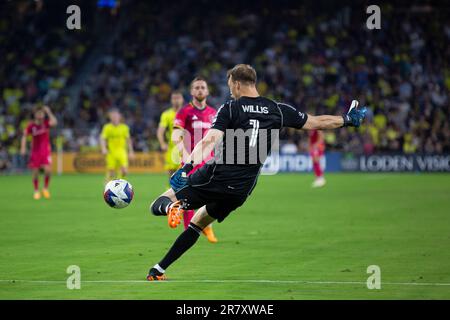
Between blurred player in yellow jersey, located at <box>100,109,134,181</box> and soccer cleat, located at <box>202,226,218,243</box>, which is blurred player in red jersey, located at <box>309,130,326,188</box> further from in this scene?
soccer cleat, located at <box>202,226,218,243</box>

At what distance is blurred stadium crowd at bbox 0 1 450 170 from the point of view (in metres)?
41.2

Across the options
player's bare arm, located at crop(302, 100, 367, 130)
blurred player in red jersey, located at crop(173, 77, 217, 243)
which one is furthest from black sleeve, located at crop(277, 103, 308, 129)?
blurred player in red jersey, located at crop(173, 77, 217, 243)

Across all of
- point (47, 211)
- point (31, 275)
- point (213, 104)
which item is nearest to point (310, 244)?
point (31, 275)

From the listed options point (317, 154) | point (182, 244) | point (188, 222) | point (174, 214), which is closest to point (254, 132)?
point (174, 214)

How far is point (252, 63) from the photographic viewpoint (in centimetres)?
4434

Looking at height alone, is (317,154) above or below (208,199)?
above

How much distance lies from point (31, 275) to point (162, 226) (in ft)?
21.9

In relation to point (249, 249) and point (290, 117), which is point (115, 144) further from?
point (290, 117)

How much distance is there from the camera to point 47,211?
810 inches

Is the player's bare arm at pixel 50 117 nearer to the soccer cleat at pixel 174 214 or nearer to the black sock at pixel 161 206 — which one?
the black sock at pixel 161 206

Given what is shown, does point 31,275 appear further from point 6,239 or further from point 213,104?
point 213,104

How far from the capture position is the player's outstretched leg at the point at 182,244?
398 inches

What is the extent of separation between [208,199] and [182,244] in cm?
60

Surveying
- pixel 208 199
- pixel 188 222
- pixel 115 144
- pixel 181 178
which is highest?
pixel 115 144
